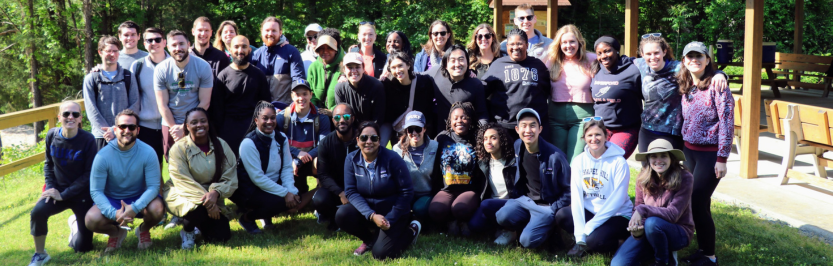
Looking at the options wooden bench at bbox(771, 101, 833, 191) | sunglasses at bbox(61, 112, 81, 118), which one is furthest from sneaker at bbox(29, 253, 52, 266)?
wooden bench at bbox(771, 101, 833, 191)

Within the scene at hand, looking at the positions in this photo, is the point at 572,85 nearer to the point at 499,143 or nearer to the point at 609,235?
the point at 499,143

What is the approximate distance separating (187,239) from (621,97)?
12.6ft

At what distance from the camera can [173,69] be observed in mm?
5375

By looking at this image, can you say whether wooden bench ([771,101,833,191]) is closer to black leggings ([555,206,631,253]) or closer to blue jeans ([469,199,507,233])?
black leggings ([555,206,631,253])

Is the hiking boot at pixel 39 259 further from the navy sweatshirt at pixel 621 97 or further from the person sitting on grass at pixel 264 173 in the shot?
the navy sweatshirt at pixel 621 97

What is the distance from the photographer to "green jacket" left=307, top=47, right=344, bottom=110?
19.8 feet

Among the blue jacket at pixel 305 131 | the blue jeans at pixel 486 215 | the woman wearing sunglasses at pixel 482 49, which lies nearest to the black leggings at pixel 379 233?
the blue jeans at pixel 486 215

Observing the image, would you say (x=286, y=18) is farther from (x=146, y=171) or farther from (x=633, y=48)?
(x=146, y=171)

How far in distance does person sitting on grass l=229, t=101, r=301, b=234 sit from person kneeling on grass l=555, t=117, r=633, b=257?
250cm

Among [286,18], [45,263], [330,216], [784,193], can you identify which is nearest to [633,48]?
[784,193]

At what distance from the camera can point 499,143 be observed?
500 centimetres

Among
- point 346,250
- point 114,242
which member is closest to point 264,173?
point 346,250

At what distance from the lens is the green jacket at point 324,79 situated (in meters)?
6.04

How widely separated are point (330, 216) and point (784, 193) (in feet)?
15.1
